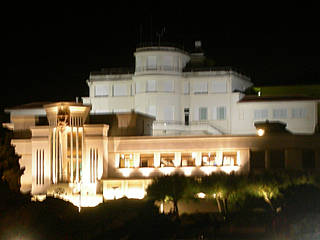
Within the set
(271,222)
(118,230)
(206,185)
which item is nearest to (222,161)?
(206,185)

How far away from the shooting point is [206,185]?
83.4m

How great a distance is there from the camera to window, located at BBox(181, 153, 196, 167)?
8788 centimetres

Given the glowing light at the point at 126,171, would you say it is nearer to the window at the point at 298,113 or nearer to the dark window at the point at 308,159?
the dark window at the point at 308,159

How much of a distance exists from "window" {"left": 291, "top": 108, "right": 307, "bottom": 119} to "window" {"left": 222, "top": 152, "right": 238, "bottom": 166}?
12289mm

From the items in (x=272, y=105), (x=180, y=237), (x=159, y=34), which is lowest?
(x=180, y=237)

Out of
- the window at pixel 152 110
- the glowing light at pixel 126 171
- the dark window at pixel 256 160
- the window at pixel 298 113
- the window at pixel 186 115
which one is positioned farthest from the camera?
the window at pixel 186 115

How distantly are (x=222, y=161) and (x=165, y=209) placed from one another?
234 inches

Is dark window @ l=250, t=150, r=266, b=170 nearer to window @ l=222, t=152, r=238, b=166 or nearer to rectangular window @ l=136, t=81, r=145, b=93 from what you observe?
window @ l=222, t=152, r=238, b=166

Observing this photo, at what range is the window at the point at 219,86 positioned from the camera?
100375mm

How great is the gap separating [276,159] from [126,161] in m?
11.2

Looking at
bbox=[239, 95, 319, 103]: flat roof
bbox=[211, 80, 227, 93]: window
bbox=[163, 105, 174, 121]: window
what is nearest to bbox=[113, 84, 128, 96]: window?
bbox=[163, 105, 174, 121]: window

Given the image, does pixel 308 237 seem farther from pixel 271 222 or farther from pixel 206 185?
pixel 206 185

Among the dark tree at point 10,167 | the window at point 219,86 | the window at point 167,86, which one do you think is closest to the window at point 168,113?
the window at point 167,86

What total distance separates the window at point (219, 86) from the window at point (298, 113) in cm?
628
